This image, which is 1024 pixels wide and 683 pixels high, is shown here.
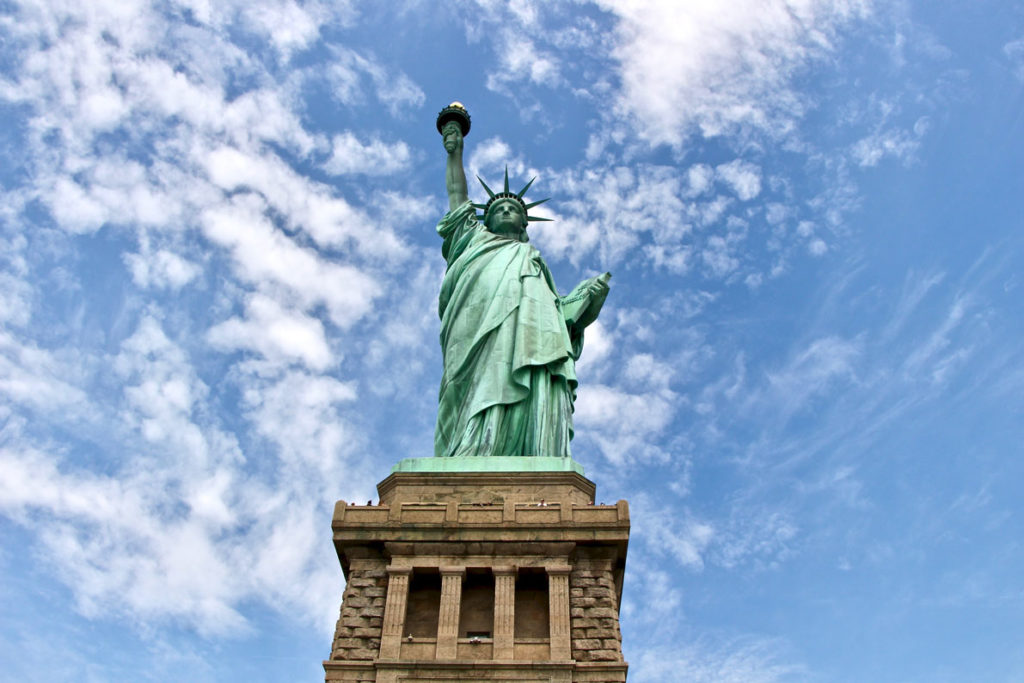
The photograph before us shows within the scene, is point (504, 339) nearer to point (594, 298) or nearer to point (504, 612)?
point (594, 298)

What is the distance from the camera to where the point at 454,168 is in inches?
Answer: 930

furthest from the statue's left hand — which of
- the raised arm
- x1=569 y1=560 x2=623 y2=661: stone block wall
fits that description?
x1=569 y1=560 x2=623 y2=661: stone block wall

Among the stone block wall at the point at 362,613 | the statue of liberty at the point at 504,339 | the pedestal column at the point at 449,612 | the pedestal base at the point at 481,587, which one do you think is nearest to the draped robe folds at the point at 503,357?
the statue of liberty at the point at 504,339

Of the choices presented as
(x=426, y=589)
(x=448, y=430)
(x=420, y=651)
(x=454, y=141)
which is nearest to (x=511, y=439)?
(x=448, y=430)

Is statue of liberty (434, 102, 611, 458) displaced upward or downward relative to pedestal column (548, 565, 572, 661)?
upward

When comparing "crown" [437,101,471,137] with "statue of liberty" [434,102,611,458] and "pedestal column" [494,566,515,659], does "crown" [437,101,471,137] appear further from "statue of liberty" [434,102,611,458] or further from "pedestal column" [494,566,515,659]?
"pedestal column" [494,566,515,659]

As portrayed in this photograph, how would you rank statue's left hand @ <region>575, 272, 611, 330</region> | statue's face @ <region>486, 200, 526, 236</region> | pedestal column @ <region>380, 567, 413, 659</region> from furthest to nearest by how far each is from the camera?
statue's face @ <region>486, 200, 526, 236</region> → statue's left hand @ <region>575, 272, 611, 330</region> → pedestal column @ <region>380, 567, 413, 659</region>

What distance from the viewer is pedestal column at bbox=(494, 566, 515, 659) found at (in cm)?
1275

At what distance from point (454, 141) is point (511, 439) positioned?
956 centimetres

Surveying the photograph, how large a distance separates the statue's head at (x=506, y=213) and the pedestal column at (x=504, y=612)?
32.6ft

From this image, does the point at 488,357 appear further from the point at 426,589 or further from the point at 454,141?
the point at 454,141

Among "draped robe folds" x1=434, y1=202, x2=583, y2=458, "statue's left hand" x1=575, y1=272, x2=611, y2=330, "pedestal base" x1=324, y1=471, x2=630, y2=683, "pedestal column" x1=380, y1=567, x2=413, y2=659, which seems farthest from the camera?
"statue's left hand" x1=575, y1=272, x2=611, y2=330

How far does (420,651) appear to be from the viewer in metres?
12.8

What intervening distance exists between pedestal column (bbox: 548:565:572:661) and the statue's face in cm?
999
